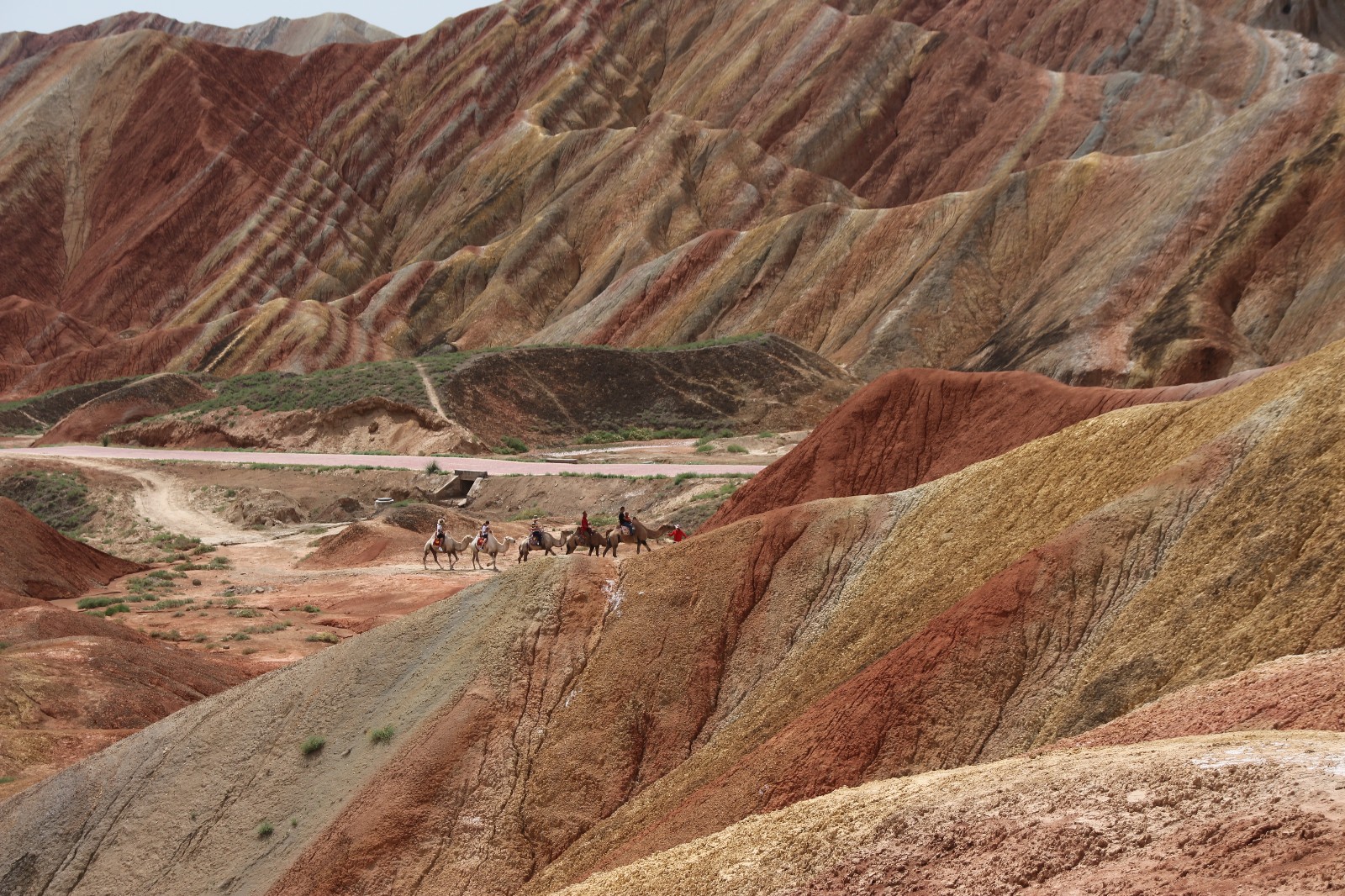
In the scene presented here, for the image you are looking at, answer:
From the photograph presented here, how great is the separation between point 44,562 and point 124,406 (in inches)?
1441

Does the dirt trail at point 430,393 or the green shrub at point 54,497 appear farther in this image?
the dirt trail at point 430,393

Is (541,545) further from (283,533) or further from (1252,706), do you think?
(1252,706)

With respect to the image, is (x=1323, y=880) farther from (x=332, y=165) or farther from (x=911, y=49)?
(x=332, y=165)

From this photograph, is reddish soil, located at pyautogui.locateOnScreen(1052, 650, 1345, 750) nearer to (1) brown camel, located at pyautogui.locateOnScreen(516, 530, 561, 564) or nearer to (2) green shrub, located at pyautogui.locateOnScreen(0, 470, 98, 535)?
(1) brown camel, located at pyautogui.locateOnScreen(516, 530, 561, 564)

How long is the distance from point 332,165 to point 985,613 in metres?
108

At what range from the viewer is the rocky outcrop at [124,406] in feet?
213

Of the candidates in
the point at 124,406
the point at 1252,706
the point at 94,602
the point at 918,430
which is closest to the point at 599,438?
the point at 124,406

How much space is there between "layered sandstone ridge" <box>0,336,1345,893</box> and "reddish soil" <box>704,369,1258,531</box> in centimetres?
1012

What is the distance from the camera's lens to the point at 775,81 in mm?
100875

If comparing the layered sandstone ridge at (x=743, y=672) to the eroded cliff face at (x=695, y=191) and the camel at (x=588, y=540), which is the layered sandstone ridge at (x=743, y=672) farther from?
the eroded cliff face at (x=695, y=191)

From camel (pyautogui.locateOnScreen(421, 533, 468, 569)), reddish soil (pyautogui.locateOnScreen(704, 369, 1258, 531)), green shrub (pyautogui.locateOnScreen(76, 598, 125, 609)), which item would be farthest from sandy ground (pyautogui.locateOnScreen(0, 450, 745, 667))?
reddish soil (pyautogui.locateOnScreen(704, 369, 1258, 531))

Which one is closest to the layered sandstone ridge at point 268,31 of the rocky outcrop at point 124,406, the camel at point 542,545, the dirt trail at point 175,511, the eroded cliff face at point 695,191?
the eroded cliff face at point 695,191

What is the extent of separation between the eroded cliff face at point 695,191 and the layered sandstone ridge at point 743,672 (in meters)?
36.4

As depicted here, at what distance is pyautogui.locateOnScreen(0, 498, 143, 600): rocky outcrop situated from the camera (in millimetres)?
31219
